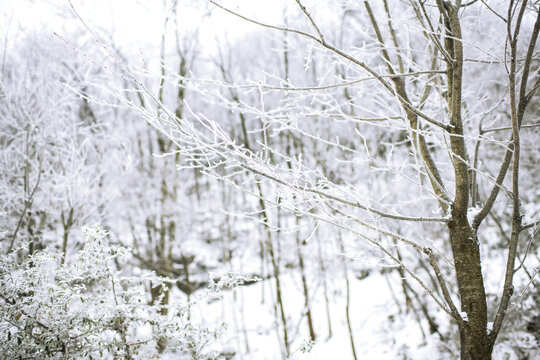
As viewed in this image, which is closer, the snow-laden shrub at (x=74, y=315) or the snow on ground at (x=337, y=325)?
the snow-laden shrub at (x=74, y=315)

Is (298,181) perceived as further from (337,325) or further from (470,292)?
(337,325)

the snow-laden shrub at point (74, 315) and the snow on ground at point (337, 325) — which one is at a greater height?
the snow-laden shrub at point (74, 315)

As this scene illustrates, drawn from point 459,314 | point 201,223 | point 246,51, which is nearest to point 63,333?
point 459,314

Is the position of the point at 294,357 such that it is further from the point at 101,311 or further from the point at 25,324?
the point at 25,324

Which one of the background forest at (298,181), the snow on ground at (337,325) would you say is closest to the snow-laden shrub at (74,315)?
the background forest at (298,181)

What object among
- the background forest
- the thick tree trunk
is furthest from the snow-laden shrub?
the thick tree trunk

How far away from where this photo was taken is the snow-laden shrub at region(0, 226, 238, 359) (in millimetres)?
2035

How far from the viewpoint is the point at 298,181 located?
227 cm

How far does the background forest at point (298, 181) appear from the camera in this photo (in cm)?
177

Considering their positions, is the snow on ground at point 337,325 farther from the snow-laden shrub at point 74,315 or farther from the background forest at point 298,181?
the snow-laden shrub at point 74,315

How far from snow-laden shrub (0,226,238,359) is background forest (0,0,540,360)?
0.02m

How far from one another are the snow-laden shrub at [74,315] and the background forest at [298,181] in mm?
17

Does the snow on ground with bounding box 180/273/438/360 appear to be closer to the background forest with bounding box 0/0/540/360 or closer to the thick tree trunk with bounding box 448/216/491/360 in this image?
the background forest with bounding box 0/0/540/360

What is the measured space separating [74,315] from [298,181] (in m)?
1.75
